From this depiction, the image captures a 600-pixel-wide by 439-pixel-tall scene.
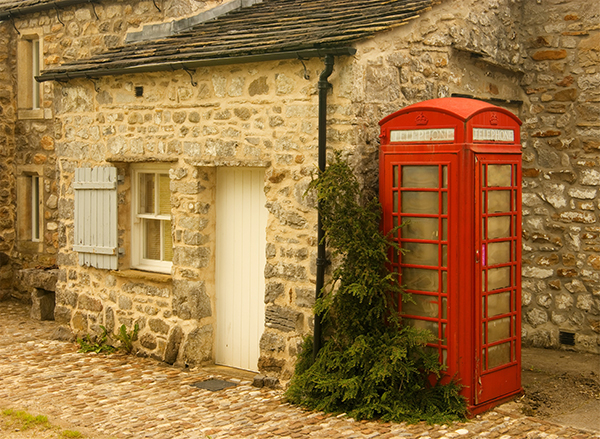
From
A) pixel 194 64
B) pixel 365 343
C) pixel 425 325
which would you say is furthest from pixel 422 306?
pixel 194 64

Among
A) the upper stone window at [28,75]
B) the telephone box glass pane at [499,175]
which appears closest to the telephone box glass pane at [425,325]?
the telephone box glass pane at [499,175]

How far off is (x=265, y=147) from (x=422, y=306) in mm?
2278

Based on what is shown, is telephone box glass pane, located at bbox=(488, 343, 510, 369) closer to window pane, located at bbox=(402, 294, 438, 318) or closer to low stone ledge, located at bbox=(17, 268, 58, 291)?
window pane, located at bbox=(402, 294, 438, 318)

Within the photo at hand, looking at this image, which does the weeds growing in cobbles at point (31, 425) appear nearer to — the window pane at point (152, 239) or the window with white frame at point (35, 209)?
the window pane at point (152, 239)

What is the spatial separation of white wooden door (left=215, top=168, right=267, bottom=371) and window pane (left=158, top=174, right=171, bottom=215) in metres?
0.85

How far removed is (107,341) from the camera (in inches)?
354

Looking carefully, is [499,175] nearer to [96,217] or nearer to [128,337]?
[128,337]

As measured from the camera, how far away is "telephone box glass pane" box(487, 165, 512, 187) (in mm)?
6221

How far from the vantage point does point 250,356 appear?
7.95 metres

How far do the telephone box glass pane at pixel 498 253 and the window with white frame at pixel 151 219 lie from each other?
3973 millimetres

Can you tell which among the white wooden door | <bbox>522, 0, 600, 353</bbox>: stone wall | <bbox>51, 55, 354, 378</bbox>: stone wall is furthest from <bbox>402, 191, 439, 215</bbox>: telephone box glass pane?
<bbox>522, 0, 600, 353</bbox>: stone wall

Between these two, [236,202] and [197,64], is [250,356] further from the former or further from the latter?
[197,64]

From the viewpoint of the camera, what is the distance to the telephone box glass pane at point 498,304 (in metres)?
6.28

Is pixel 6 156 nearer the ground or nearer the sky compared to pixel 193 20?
nearer the ground
